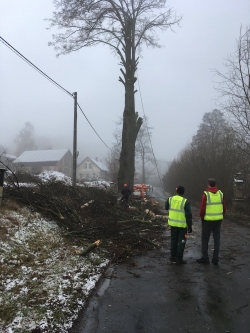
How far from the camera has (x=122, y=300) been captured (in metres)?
4.73

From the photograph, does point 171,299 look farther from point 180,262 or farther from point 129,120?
point 129,120

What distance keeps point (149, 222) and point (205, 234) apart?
4.41 meters

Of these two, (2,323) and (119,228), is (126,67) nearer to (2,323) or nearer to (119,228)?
(119,228)

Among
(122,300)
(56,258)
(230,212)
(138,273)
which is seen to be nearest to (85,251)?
(56,258)

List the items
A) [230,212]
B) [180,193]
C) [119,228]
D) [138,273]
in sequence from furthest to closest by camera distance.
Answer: [230,212] → [119,228] → [180,193] → [138,273]

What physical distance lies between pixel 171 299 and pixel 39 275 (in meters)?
2.24

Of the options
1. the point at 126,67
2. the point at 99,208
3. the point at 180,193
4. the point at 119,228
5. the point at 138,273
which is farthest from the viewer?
the point at 126,67

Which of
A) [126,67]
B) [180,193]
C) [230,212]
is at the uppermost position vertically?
[126,67]

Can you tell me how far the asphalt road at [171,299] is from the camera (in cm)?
388

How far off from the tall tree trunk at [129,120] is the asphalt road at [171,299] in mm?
10488

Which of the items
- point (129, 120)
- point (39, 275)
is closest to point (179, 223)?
point (39, 275)

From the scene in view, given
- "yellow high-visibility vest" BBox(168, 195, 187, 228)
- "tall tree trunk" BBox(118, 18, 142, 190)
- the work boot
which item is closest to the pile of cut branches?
the work boot

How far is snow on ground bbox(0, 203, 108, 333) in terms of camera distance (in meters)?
3.98

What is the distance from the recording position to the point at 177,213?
6.92 metres
